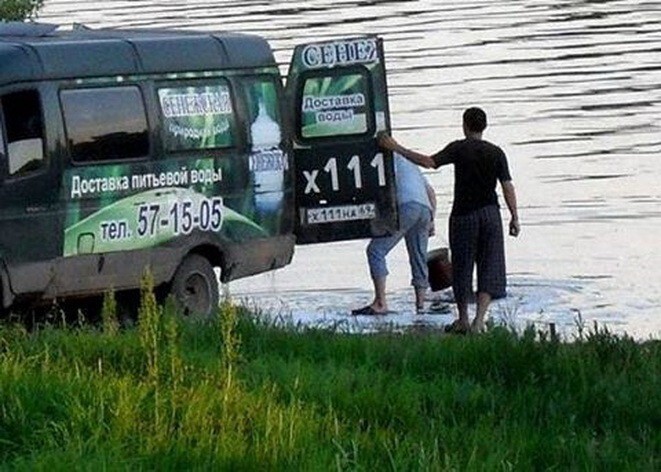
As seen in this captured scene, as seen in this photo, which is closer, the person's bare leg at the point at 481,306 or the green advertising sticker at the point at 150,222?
the green advertising sticker at the point at 150,222

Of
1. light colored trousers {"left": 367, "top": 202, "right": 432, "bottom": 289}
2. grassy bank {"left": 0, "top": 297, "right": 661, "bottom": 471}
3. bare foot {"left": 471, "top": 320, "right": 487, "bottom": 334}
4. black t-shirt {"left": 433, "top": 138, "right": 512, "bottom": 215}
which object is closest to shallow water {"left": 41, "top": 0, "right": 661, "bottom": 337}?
light colored trousers {"left": 367, "top": 202, "right": 432, "bottom": 289}

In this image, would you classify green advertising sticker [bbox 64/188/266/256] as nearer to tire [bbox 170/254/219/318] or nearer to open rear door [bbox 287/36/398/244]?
tire [bbox 170/254/219/318]

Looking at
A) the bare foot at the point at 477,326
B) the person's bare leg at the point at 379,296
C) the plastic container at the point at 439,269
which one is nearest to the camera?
the bare foot at the point at 477,326

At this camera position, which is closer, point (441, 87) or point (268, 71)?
point (268, 71)

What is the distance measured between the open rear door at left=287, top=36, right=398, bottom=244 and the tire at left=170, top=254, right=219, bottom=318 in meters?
1.06

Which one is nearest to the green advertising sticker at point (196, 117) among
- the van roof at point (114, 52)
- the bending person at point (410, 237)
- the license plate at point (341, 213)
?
the van roof at point (114, 52)

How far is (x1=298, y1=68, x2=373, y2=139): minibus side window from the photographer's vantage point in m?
18.6

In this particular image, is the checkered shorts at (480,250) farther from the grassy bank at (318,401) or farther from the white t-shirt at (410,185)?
the grassy bank at (318,401)

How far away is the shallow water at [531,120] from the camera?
2070 cm

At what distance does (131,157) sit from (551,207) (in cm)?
1003

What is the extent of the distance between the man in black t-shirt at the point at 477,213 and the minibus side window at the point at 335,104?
3.59 ft

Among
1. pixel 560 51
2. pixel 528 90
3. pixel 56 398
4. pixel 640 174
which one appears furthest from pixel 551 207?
pixel 560 51

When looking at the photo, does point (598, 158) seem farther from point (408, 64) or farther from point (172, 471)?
point (172, 471)

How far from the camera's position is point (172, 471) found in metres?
9.29
